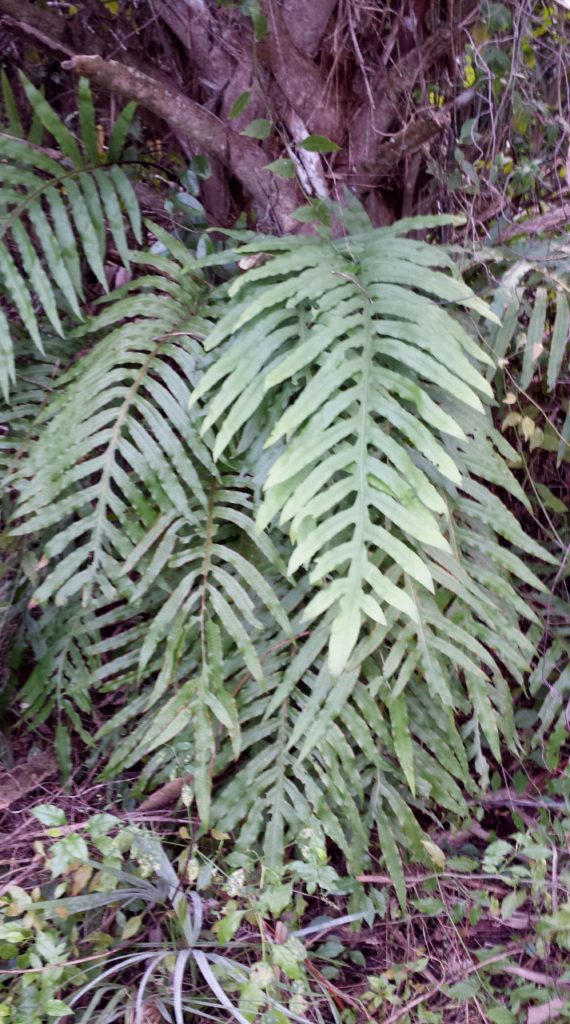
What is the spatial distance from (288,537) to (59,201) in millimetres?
798

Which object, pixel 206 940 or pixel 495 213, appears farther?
pixel 495 213

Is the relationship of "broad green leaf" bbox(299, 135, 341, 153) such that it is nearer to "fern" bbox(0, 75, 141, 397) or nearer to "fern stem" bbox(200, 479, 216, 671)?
"fern" bbox(0, 75, 141, 397)

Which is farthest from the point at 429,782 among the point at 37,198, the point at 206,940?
the point at 37,198

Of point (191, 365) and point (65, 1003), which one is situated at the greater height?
point (191, 365)

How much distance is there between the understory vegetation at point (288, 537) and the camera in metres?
1.14

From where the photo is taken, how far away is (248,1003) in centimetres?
110

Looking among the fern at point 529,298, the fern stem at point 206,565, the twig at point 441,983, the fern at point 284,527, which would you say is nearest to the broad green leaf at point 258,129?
the fern at point 284,527

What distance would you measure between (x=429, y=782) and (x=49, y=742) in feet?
2.80

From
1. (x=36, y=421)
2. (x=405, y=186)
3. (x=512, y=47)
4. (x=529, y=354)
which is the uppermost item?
(x=512, y=47)

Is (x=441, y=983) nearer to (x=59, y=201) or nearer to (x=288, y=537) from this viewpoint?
(x=288, y=537)


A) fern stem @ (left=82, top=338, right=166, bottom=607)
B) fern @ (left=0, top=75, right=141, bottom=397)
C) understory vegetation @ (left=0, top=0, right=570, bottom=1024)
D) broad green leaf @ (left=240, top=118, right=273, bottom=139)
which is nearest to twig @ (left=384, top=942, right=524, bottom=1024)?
understory vegetation @ (left=0, top=0, right=570, bottom=1024)

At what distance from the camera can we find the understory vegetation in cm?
114

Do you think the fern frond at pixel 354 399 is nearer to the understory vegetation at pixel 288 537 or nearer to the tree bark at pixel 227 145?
the understory vegetation at pixel 288 537

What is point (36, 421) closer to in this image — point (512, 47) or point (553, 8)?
point (512, 47)
